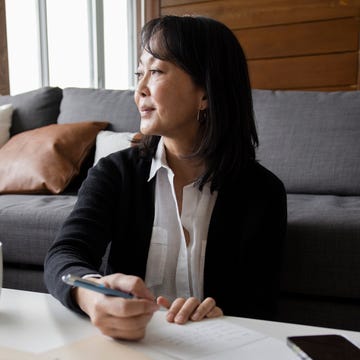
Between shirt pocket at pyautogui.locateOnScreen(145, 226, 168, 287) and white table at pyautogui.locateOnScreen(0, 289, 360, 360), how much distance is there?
1.09 ft

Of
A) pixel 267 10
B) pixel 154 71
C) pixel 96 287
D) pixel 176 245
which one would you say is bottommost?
pixel 176 245

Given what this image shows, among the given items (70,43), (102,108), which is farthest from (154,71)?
(70,43)

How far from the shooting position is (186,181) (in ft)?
3.55

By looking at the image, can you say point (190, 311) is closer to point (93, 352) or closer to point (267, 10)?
point (93, 352)

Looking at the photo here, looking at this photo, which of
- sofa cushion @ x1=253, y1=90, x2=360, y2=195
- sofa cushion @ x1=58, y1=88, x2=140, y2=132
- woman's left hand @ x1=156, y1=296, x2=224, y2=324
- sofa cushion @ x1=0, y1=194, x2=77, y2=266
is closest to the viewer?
woman's left hand @ x1=156, y1=296, x2=224, y2=324

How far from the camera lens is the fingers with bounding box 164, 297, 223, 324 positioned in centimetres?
62

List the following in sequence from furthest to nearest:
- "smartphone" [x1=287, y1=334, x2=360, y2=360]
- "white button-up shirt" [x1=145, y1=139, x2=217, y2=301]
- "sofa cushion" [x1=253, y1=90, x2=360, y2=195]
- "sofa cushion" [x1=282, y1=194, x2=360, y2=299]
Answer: "sofa cushion" [x1=253, y1=90, x2=360, y2=195], "sofa cushion" [x1=282, y1=194, x2=360, y2=299], "white button-up shirt" [x1=145, y1=139, x2=217, y2=301], "smartphone" [x1=287, y1=334, x2=360, y2=360]

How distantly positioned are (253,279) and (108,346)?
0.52 metres

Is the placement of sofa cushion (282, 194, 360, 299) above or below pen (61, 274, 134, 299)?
below

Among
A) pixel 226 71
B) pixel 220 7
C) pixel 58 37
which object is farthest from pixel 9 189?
pixel 220 7

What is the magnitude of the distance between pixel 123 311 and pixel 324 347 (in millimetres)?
230

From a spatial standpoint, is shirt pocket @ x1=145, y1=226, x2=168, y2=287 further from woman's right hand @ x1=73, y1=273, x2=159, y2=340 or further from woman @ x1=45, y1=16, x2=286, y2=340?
woman's right hand @ x1=73, y1=273, x2=159, y2=340

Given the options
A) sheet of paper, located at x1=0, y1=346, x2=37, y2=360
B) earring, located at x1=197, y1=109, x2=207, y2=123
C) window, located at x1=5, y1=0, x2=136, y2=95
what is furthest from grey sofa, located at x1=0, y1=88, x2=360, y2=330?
window, located at x1=5, y1=0, x2=136, y2=95

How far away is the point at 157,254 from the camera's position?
3.30ft
